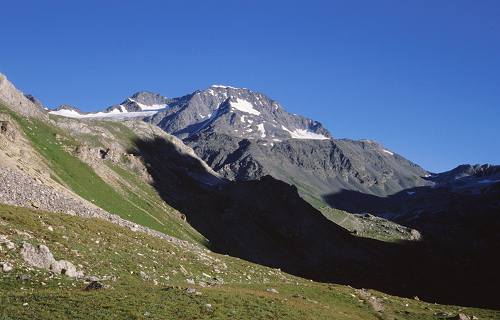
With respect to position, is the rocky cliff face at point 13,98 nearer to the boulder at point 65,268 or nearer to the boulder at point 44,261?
the boulder at point 44,261

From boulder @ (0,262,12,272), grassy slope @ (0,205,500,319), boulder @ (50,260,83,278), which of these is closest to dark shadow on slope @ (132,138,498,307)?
grassy slope @ (0,205,500,319)

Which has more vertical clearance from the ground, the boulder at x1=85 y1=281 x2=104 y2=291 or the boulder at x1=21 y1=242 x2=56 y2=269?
the boulder at x1=85 y1=281 x2=104 y2=291

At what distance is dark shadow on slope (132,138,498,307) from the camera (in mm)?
153875

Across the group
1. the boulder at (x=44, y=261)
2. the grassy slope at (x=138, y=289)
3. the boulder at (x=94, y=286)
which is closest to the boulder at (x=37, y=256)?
the boulder at (x=44, y=261)

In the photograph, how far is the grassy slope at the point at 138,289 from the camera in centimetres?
3219

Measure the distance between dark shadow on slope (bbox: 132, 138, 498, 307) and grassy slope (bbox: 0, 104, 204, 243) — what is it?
17.1 metres

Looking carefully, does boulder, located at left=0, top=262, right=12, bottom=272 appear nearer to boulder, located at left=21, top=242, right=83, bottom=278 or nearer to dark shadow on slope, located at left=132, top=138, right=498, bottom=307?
boulder, located at left=21, top=242, right=83, bottom=278

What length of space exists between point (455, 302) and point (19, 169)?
470ft

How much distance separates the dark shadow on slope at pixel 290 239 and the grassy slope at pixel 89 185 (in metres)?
17.1

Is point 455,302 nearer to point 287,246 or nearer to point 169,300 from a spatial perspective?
point 287,246

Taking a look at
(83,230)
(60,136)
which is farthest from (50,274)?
(60,136)

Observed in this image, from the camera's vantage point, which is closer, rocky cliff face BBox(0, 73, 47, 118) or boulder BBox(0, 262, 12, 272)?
boulder BBox(0, 262, 12, 272)

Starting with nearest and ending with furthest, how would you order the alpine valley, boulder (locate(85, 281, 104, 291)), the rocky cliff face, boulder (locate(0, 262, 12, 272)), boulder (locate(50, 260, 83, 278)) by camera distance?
boulder (locate(85, 281, 104, 291)), the alpine valley, boulder (locate(0, 262, 12, 272)), boulder (locate(50, 260, 83, 278)), the rocky cliff face

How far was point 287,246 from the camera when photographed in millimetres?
164125
